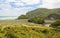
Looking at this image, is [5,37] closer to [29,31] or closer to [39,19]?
[29,31]

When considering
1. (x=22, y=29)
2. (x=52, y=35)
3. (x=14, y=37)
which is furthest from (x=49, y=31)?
(x=14, y=37)

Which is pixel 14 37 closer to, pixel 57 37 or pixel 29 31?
pixel 29 31

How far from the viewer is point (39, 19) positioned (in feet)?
98.2

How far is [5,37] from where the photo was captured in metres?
19.9

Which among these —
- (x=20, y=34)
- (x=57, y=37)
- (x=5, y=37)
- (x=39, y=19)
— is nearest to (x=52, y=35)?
(x=57, y=37)

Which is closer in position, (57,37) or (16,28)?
(57,37)

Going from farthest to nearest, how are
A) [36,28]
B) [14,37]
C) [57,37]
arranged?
1. [36,28]
2. [57,37]
3. [14,37]

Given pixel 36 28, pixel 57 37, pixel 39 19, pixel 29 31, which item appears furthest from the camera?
pixel 39 19

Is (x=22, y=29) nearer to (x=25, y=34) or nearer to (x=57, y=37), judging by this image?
(x=25, y=34)

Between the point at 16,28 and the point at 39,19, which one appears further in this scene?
the point at 39,19

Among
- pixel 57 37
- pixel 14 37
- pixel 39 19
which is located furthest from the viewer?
pixel 39 19

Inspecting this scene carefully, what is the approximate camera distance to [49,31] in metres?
23.0

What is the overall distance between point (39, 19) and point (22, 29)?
736 cm

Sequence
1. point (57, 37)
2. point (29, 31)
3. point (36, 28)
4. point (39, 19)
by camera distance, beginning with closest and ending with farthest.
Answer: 1. point (57, 37)
2. point (29, 31)
3. point (36, 28)
4. point (39, 19)
